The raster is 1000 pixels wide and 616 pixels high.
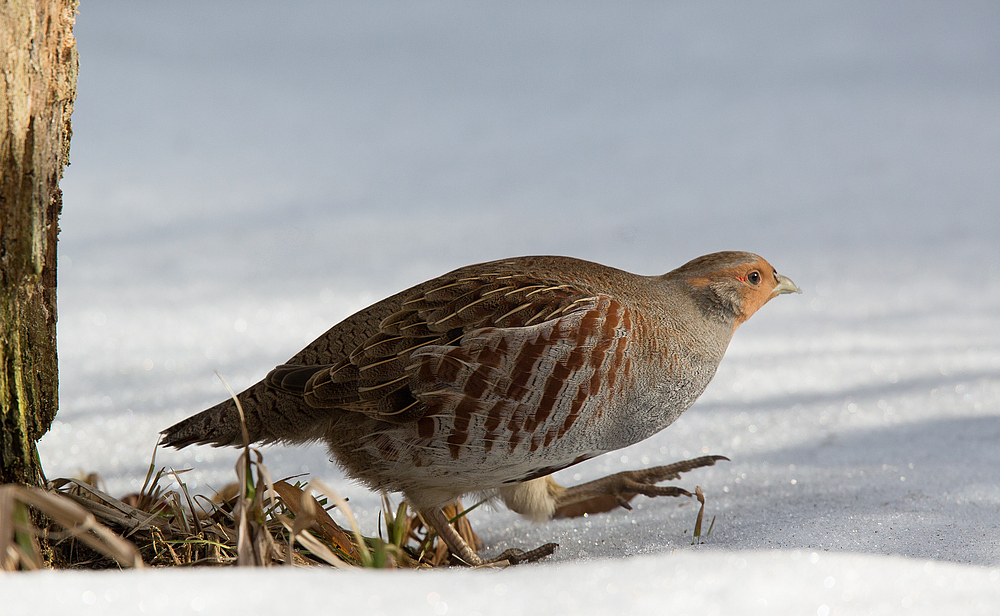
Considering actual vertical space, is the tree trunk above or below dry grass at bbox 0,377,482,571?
above

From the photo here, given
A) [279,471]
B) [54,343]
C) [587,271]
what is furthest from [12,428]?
[279,471]

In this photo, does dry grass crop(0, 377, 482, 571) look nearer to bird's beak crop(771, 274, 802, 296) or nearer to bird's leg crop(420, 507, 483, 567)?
bird's leg crop(420, 507, 483, 567)

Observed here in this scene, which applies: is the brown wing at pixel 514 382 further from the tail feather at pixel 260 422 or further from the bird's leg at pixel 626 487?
the bird's leg at pixel 626 487

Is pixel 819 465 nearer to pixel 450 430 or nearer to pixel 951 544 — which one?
pixel 951 544

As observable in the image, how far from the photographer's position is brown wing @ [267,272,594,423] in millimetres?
1554

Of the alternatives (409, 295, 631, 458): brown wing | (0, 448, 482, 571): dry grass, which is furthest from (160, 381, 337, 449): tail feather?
(409, 295, 631, 458): brown wing

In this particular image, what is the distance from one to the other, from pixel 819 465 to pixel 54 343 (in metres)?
2.04

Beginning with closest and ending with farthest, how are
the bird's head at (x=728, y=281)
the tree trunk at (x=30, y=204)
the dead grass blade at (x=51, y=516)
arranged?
the dead grass blade at (x=51, y=516), the tree trunk at (x=30, y=204), the bird's head at (x=728, y=281)

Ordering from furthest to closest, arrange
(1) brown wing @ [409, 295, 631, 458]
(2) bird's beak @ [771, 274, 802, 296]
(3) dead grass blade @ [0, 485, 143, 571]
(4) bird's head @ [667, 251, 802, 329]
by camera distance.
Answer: (2) bird's beak @ [771, 274, 802, 296], (4) bird's head @ [667, 251, 802, 329], (1) brown wing @ [409, 295, 631, 458], (3) dead grass blade @ [0, 485, 143, 571]

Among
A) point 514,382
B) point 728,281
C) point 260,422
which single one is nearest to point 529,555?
point 514,382

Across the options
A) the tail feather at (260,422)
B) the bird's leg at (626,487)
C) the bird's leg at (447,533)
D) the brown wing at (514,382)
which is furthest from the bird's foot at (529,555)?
the tail feather at (260,422)

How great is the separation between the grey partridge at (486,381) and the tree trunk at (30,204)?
438mm

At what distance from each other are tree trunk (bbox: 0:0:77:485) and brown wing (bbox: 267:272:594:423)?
47 cm

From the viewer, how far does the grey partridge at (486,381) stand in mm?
1520
